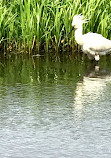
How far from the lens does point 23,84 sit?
8.65 meters

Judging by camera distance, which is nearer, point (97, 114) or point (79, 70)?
point (97, 114)

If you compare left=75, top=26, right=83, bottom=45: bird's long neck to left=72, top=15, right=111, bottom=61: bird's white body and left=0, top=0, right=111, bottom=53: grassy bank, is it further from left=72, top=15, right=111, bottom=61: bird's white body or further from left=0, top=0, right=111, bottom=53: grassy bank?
left=0, top=0, right=111, bottom=53: grassy bank

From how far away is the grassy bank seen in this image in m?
11.7

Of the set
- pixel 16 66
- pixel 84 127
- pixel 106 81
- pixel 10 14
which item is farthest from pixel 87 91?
pixel 10 14

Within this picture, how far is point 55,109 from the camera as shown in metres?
6.99

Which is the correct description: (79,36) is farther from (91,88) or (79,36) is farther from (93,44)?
(91,88)

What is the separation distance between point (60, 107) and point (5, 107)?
0.65m

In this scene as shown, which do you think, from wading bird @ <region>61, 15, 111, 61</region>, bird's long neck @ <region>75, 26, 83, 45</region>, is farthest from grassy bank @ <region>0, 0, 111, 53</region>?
wading bird @ <region>61, 15, 111, 61</region>

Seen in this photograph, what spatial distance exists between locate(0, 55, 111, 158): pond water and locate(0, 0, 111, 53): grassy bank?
3.24 ft

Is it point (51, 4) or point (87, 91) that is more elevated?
point (51, 4)

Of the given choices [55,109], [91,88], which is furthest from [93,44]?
[55,109]

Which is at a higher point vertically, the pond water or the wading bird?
the wading bird

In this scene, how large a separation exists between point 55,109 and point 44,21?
5129 mm

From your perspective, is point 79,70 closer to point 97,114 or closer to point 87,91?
point 87,91
